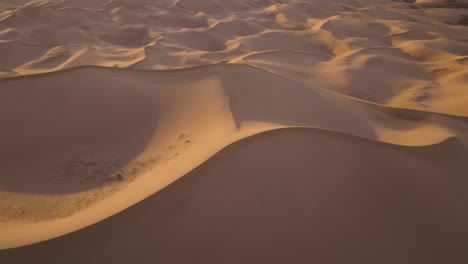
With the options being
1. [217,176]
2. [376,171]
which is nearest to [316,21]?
[376,171]

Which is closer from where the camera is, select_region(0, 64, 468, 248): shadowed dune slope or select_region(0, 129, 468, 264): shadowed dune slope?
select_region(0, 129, 468, 264): shadowed dune slope

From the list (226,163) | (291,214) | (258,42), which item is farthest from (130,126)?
(258,42)

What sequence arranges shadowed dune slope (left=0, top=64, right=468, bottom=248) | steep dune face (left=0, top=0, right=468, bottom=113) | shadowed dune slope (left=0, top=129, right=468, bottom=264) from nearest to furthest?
shadowed dune slope (left=0, top=129, right=468, bottom=264)
shadowed dune slope (left=0, top=64, right=468, bottom=248)
steep dune face (left=0, top=0, right=468, bottom=113)

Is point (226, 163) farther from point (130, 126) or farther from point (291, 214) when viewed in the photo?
point (130, 126)

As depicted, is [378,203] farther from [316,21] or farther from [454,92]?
[316,21]

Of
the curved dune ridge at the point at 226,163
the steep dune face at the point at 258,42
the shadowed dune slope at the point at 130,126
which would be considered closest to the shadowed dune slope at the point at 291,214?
the curved dune ridge at the point at 226,163

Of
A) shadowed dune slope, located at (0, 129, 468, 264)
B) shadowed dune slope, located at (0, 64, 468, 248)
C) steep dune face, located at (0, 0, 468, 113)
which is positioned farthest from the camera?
steep dune face, located at (0, 0, 468, 113)

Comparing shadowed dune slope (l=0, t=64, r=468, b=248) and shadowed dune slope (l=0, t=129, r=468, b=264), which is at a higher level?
shadowed dune slope (l=0, t=64, r=468, b=248)

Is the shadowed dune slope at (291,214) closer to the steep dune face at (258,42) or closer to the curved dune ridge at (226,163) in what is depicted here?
the curved dune ridge at (226,163)

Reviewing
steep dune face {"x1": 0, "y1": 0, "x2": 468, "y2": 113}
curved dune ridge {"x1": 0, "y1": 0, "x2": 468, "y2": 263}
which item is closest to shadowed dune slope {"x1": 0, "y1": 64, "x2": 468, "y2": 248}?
curved dune ridge {"x1": 0, "y1": 0, "x2": 468, "y2": 263}

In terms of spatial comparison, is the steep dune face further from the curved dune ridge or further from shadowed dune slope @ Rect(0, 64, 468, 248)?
shadowed dune slope @ Rect(0, 64, 468, 248)
